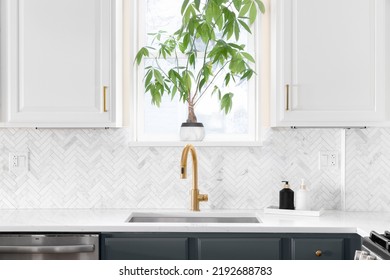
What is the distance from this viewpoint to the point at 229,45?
296 centimetres

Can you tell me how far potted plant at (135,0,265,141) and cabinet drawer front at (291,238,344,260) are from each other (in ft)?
3.02

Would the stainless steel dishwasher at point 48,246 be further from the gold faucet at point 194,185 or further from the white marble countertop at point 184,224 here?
the gold faucet at point 194,185

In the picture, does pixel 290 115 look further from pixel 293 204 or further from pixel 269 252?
pixel 269 252

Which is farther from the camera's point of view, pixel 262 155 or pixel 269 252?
pixel 262 155

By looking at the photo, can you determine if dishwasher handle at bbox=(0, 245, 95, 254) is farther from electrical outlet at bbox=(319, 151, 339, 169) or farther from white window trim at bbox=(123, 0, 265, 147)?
electrical outlet at bbox=(319, 151, 339, 169)

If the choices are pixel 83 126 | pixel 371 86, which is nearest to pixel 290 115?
pixel 371 86

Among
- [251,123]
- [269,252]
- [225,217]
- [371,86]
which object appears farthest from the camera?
[251,123]

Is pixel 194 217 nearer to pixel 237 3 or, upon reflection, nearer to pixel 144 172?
pixel 144 172

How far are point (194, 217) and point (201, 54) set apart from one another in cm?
99

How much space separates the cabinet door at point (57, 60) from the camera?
8.64 feet

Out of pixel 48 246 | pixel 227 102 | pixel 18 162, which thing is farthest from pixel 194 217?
pixel 18 162

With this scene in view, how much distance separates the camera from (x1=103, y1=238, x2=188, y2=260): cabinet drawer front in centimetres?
234

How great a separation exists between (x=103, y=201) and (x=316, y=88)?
1379 millimetres

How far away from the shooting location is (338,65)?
103 inches
